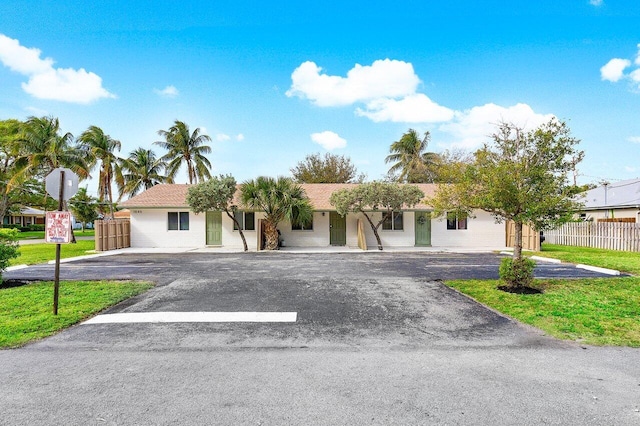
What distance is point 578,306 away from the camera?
6387 mm

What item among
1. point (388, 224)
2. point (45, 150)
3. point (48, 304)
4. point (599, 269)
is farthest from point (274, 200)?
point (45, 150)

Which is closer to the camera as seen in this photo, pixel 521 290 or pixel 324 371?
pixel 324 371

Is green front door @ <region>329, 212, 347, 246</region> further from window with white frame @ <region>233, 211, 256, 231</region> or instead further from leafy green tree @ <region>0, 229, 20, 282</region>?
leafy green tree @ <region>0, 229, 20, 282</region>

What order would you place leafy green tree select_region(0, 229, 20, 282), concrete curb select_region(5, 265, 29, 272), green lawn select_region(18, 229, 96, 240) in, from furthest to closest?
green lawn select_region(18, 229, 96, 240), concrete curb select_region(5, 265, 29, 272), leafy green tree select_region(0, 229, 20, 282)

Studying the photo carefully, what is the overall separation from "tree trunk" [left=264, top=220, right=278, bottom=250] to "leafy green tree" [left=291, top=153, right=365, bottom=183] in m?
21.0

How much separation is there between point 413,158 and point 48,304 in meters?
34.3

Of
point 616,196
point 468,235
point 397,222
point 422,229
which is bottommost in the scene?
point 468,235

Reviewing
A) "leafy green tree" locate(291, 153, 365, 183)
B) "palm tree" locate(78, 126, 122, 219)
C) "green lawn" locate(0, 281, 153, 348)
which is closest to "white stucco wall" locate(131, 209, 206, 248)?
"palm tree" locate(78, 126, 122, 219)

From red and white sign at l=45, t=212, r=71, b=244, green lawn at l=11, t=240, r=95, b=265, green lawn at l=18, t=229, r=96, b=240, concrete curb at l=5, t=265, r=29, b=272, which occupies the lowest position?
green lawn at l=18, t=229, r=96, b=240

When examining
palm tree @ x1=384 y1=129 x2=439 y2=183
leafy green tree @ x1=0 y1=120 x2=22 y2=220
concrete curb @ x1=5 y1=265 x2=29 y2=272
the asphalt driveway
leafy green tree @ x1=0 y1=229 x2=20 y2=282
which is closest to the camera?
the asphalt driveway

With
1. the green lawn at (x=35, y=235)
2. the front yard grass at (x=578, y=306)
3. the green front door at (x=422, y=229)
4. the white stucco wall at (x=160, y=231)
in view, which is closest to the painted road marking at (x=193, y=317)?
the front yard grass at (x=578, y=306)

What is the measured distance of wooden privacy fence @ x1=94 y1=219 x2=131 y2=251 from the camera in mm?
18047

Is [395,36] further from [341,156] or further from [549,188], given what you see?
[341,156]

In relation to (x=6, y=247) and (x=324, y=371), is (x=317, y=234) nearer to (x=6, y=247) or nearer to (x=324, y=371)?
(x=6, y=247)
